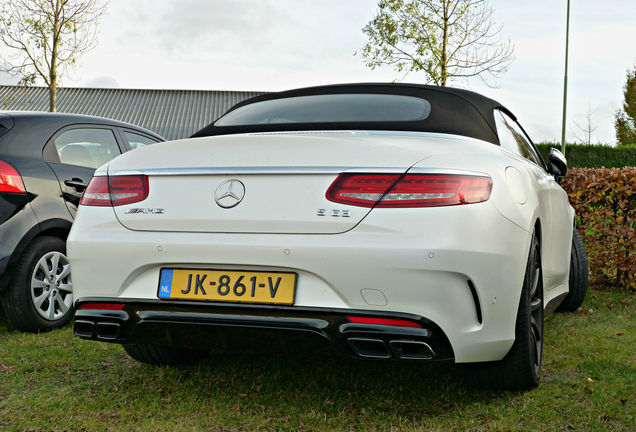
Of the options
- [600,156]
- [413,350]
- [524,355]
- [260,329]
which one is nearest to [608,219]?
[524,355]

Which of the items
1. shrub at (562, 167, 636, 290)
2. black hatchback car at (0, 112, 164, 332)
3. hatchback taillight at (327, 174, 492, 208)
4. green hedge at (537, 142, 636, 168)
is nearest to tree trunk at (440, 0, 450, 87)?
green hedge at (537, 142, 636, 168)

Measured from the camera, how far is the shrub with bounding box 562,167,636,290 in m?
6.40

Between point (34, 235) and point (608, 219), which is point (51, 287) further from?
point (608, 219)

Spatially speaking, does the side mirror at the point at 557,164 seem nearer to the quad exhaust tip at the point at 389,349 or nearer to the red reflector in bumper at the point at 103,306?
the quad exhaust tip at the point at 389,349

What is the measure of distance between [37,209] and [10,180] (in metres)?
0.28

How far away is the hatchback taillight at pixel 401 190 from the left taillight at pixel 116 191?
83cm

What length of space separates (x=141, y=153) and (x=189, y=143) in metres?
0.21

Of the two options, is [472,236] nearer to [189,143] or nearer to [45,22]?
[189,143]

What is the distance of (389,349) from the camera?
2502 millimetres

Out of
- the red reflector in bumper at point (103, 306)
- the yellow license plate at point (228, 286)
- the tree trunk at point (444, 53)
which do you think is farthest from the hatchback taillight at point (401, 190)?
the tree trunk at point (444, 53)

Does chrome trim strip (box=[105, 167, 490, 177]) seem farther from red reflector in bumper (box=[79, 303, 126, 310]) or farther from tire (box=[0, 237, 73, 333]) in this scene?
tire (box=[0, 237, 73, 333])

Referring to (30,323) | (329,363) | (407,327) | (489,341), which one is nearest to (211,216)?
(407,327)

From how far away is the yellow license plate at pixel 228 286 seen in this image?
256 centimetres

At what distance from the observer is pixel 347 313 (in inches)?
98.5
